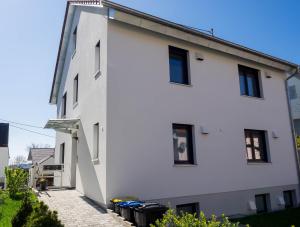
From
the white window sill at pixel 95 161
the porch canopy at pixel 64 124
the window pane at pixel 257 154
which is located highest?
the porch canopy at pixel 64 124

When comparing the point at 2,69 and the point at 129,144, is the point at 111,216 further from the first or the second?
the point at 2,69

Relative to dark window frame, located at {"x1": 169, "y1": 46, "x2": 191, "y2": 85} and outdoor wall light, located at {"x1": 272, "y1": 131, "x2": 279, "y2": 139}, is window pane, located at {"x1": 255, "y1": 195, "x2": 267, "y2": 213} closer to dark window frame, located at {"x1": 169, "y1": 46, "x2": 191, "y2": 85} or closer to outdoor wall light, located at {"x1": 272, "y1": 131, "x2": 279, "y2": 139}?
outdoor wall light, located at {"x1": 272, "y1": 131, "x2": 279, "y2": 139}

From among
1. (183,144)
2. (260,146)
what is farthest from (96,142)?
(260,146)

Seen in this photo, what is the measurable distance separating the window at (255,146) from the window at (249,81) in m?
2.08

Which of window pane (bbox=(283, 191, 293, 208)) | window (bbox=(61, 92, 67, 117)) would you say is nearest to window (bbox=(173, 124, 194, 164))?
window pane (bbox=(283, 191, 293, 208))

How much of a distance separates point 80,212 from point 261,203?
8652 millimetres

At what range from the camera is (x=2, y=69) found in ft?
57.9

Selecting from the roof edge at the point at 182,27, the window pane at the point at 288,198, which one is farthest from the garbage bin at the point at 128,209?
the window pane at the point at 288,198

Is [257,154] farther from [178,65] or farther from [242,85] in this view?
[178,65]

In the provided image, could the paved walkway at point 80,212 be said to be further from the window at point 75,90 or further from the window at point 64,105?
the window at point 64,105

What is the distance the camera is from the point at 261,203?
1235 centimetres

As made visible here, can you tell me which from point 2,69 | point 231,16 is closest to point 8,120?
point 2,69

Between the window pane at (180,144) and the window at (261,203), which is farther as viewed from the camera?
the window at (261,203)

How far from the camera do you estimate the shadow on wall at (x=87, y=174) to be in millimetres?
9420
